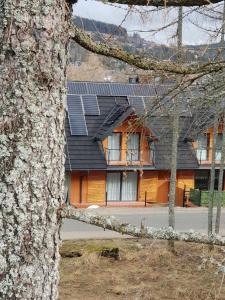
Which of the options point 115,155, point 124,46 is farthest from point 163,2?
point 115,155

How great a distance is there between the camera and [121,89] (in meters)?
29.0

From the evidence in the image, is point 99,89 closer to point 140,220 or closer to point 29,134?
point 140,220

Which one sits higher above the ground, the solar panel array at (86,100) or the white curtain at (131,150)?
the solar panel array at (86,100)

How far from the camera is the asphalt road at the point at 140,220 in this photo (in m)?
18.9

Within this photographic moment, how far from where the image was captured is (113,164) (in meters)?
25.3

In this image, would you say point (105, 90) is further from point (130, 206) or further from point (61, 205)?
point (61, 205)

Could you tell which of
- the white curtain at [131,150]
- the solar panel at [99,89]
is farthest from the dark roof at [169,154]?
the solar panel at [99,89]

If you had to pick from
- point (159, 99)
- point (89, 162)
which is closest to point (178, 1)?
point (159, 99)

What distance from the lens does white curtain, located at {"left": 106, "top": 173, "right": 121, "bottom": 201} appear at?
2581cm

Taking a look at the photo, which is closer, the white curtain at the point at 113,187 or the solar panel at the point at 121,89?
the white curtain at the point at 113,187

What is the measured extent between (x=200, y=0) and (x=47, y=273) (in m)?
1.51

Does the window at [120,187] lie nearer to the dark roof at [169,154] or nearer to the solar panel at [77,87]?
the dark roof at [169,154]

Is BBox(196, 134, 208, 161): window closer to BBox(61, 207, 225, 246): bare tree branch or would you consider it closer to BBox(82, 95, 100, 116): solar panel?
BBox(82, 95, 100, 116): solar panel

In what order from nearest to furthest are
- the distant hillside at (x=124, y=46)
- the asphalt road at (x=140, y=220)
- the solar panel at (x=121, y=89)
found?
1. the distant hillside at (x=124, y=46)
2. the asphalt road at (x=140, y=220)
3. the solar panel at (x=121, y=89)
